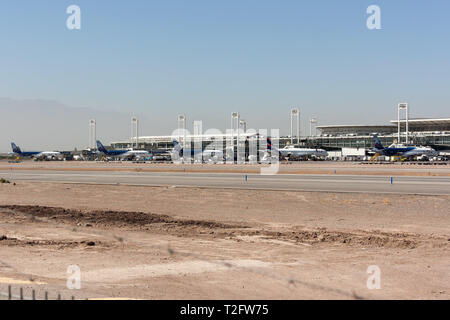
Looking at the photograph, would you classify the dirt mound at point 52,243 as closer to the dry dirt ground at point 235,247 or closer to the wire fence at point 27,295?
the dry dirt ground at point 235,247

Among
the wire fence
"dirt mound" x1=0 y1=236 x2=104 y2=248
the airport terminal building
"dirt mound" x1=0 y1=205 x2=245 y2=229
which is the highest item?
the airport terminal building

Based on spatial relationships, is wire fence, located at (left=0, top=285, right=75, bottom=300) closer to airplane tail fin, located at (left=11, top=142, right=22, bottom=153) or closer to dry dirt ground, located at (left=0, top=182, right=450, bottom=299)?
dry dirt ground, located at (left=0, top=182, right=450, bottom=299)

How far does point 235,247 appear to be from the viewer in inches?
678

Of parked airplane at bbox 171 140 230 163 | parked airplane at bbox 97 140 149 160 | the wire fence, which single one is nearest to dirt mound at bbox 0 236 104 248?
the wire fence

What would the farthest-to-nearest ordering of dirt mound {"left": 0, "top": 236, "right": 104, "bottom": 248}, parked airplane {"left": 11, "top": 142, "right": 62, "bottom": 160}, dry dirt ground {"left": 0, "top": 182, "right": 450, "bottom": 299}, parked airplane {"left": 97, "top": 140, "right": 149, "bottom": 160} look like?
parked airplane {"left": 11, "top": 142, "right": 62, "bottom": 160} → parked airplane {"left": 97, "top": 140, "right": 149, "bottom": 160} → dirt mound {"left": 0, "top": 236, "right": 104, "bottom": 248} → dry dirt ground {"left": 0, "top": 182, "right": 450, "bottom": 299}

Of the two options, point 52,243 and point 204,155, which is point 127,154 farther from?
point 52,243

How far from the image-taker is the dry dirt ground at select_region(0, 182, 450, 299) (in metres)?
11.5

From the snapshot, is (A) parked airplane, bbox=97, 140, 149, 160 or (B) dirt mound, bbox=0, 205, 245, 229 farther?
(A) parked airplane, bbox=97, 140, 149, 160

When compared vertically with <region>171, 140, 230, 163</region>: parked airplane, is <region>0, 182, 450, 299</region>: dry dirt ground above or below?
below

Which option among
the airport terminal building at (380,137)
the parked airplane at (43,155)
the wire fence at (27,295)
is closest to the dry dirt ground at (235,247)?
the wire fence at (27,295)

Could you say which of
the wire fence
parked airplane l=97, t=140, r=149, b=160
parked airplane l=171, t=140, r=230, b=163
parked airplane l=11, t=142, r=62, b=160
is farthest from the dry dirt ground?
parked airplane l=11, t=142, r=62, b=160

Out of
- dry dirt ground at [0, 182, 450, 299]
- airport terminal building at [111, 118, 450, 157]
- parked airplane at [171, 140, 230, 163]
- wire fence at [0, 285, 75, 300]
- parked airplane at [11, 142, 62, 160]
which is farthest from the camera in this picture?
parked airplane at [11, 142, 62, 160]
